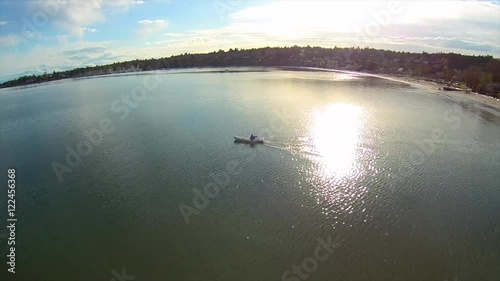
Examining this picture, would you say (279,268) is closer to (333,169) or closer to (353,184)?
(353,184)

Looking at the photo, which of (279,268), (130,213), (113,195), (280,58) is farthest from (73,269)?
(280,58)

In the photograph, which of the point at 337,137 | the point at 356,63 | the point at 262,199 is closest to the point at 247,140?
the point at 337,137

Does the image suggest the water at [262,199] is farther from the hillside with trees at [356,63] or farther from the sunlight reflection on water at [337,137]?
the hillside with trees at [356,63]

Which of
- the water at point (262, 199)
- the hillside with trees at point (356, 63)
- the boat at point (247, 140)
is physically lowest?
the water at point (262, 199)

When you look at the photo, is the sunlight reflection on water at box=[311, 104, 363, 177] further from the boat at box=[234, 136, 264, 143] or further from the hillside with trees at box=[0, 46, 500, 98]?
the hillside with trees at box=[0, 46, 500, 98]

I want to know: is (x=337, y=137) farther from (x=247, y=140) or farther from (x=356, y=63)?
(x=356, y=63)

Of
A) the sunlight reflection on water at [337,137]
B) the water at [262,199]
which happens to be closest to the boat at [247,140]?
the water at [262,199]
